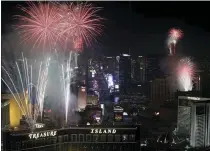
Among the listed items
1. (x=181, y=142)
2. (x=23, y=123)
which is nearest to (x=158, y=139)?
(x=181, y=142)

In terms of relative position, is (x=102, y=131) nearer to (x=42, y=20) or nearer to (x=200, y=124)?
(x=42, y=20)

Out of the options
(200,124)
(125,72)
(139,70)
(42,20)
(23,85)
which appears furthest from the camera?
(125,72)

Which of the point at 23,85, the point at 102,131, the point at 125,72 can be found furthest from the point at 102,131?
the point at 125,72

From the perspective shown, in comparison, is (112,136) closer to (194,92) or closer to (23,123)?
(23,123)

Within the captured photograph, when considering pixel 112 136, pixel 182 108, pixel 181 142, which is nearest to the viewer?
pixel 112 136

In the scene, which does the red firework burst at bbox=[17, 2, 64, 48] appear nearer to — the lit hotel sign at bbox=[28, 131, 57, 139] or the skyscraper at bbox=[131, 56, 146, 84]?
the lit hotel sign at bbox=[28, 131, 57, 139]

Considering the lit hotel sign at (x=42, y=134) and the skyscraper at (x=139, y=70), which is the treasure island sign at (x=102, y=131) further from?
the skyscraper at (x=139, y=70)

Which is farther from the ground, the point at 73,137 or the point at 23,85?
the point at 23,85

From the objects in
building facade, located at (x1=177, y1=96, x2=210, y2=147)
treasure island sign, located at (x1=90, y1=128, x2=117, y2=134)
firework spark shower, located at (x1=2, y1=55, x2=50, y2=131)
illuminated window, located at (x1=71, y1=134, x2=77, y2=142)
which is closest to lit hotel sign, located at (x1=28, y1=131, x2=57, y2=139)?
→ illuminated window, located at (x1=71, y1=134, x2=77, y2=142)

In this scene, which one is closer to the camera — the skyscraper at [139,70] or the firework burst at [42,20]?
the firework burst at [42,20]

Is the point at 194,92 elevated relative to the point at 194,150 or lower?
elevated

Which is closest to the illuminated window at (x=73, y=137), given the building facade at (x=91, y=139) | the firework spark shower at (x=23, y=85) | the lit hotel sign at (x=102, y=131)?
the building facade at (x=91, y=139)
